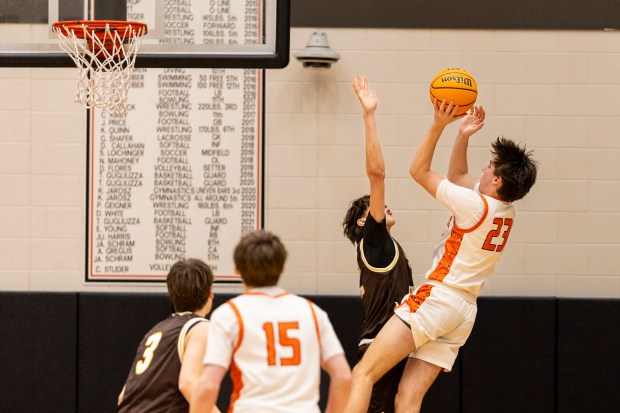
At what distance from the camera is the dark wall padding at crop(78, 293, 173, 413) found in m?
6.57

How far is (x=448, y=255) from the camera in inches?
203

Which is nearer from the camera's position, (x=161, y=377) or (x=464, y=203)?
(x=161, y=377)

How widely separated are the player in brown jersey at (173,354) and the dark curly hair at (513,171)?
6.12 feet

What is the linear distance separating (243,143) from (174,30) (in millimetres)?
991

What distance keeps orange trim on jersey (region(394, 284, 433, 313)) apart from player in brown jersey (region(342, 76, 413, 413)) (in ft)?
0.41

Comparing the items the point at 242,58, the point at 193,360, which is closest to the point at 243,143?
the point at 242,58

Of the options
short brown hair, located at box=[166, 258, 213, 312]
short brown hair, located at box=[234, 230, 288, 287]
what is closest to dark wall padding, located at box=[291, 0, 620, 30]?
short brown hair, located at box=[166, 258, 213, 312]

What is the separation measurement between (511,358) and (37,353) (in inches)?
130

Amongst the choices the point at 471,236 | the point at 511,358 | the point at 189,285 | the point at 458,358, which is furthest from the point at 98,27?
the point at 511,358

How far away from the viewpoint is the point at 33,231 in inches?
263

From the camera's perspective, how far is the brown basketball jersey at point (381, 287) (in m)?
5.10

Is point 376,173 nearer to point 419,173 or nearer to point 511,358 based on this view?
point 419,173

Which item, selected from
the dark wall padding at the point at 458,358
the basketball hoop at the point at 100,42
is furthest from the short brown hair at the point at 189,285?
the dark wall padding at the point at 458,358

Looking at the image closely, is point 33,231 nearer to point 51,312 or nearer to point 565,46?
point 51,312
